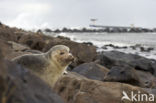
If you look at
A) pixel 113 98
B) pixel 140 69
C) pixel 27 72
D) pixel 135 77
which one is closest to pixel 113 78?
pixel 135 77

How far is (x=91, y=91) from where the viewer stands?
Answer: 19.6ft

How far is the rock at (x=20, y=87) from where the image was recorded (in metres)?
2.26

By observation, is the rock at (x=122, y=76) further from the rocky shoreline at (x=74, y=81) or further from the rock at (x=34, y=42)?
the rock at (x=34, y=42)

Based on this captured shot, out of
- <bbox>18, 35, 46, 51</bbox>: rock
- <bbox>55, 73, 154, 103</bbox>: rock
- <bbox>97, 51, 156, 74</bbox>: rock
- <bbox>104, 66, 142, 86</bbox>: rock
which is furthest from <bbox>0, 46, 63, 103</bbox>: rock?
<bbox>18, 35, 46, 51</bbox>: rock

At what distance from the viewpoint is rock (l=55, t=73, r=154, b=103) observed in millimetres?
5820

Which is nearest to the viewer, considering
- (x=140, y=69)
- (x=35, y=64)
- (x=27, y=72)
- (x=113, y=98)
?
(x=27, y=72)

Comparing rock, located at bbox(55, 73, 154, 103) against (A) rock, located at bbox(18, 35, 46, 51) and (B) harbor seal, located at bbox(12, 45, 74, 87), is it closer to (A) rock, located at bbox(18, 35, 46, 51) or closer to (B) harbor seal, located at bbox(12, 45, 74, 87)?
(B) harbor seal, located at bbox(12, 45, 74, 87)

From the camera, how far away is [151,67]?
1420 centimetres

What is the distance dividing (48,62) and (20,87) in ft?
8.48

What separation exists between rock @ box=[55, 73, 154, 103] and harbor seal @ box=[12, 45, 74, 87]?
0.84 metres

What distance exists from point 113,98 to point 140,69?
27.7ft

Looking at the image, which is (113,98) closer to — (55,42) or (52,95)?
(52,95)

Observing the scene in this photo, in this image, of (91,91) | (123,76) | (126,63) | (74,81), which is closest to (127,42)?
(126,63)

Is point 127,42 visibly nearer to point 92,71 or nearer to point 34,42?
point 34,42
